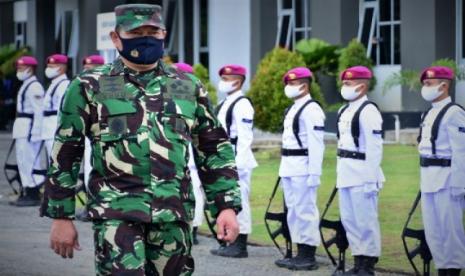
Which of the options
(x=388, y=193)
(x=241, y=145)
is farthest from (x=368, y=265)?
(x=388, y=193)

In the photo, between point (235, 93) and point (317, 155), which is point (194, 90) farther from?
point (235, 93)

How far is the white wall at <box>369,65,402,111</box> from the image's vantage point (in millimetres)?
28312

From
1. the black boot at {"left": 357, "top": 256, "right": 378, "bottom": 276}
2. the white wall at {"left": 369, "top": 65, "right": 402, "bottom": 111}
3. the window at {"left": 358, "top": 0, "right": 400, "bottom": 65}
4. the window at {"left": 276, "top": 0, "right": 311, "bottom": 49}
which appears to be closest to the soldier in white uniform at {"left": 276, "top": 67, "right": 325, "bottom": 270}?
the black boot at {"left": 357, "top": 256, "right": 378, "bottom": 276}

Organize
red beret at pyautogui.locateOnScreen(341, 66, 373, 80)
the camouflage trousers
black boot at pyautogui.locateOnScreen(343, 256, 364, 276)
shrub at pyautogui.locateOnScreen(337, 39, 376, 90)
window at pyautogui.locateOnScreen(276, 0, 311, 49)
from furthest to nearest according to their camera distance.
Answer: window at pyautogui.locateOnScreen(276, 0, 311, 49) → shrub at pyautogui.locateOnScreen(337, 39, 376, 90) → red beret at pyautogui.locateOnScreen(341, 66, 373, 80) → black boot at pyautogui.locateOnScreen(343, 256, 364, 276) → the camouflage trousers

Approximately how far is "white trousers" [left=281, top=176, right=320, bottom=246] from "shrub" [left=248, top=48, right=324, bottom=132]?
36.0ft

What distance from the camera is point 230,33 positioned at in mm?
33844

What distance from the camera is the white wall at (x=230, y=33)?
33.2m

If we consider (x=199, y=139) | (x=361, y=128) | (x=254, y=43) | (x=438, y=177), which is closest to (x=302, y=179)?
(x=361, y=128)

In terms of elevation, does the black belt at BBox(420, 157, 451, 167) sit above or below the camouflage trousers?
above

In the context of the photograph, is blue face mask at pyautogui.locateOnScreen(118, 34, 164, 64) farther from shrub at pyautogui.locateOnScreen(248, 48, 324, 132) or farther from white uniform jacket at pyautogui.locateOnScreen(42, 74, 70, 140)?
shrub at pyautogui.locateOnScreen(248, 48, 324, 132)

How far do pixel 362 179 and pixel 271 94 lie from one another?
12.7m

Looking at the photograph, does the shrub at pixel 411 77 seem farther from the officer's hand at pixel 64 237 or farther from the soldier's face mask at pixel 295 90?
the officer's hand at pixel 64 237

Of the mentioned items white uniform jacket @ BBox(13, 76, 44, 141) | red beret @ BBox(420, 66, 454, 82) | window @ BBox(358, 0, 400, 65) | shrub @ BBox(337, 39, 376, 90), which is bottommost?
white uniform jacket @ BBox(13, 76, 44, 141)

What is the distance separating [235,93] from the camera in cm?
1300
